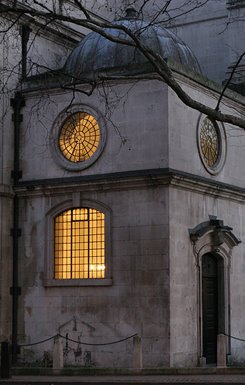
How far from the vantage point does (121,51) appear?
98.1 feet

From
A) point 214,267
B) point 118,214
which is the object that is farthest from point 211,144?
point 118,214

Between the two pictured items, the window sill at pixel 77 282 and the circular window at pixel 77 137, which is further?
the circular window at pixel 77 137

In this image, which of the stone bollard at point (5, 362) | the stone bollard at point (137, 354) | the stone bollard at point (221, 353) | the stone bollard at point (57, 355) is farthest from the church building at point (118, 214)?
the stone bollard at point (5, 362)

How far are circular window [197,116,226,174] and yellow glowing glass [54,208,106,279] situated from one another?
14.0 feet

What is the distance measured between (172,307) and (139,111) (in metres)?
6.19

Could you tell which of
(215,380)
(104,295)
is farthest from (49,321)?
(215,380)

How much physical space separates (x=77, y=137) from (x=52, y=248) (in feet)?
12.3

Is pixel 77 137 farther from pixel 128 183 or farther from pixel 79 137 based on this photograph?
pixel 128 183

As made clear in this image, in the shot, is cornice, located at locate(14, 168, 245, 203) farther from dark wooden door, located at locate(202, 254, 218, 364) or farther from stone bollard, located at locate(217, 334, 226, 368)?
stone bollard, located at locate(217, 334, 226, 368)

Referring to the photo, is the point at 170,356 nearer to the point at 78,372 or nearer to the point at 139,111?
the point at 78,372

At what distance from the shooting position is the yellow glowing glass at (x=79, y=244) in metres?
28.5

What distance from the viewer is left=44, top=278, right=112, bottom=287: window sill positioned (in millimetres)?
27777

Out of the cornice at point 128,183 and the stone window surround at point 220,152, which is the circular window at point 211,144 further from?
the cornice at point 128,183

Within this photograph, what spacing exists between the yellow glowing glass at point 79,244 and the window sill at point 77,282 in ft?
1.02
